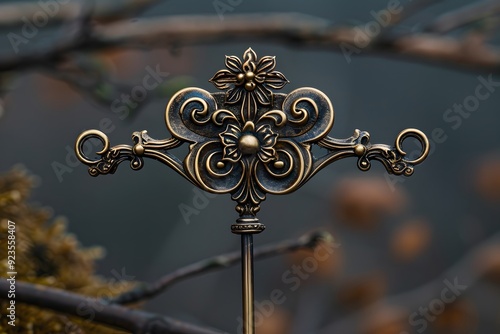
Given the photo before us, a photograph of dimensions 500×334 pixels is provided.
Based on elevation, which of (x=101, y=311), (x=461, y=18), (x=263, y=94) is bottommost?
(x=101, y=311)

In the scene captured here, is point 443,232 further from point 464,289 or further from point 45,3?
point 45,3

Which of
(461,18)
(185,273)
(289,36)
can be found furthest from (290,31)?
(185,273)

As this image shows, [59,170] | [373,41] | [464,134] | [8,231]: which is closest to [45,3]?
[59,170]

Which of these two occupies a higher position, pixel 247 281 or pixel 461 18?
pixel 461 18

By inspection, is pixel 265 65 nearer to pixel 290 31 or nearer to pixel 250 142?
pixel 250 142

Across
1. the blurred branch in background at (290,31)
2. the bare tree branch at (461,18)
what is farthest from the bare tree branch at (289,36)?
the bare tree branch at (461,18)

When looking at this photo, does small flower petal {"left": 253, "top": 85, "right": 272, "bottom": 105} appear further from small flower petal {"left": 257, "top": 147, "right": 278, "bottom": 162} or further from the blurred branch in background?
the blurred branch in background
